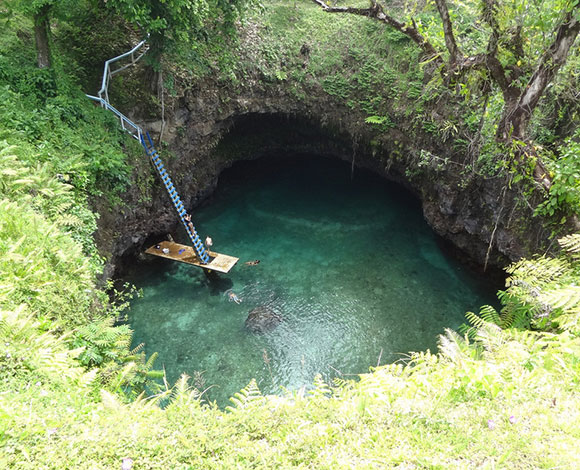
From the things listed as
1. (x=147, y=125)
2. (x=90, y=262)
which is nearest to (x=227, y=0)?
(x=147, y=125)

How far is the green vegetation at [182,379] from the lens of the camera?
3.40m

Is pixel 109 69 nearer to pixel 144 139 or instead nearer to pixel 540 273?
pixel 144 139

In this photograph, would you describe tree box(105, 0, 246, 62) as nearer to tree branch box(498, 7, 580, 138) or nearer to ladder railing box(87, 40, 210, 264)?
ladder railing box(87, 40, 210, 264)

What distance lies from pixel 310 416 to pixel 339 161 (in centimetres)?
1755

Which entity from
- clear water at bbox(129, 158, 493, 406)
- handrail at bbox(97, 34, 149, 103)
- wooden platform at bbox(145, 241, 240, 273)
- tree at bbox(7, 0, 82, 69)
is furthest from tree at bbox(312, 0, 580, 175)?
handrail at bbox(97, 34, 149, 103)

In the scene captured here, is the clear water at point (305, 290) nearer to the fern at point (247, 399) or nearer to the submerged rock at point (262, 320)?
the submerged rock at point (262, 320)

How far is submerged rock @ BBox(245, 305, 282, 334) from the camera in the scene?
1093cm

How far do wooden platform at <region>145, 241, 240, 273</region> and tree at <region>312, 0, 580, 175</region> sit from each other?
342 inches

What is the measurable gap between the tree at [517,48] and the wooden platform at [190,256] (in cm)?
869

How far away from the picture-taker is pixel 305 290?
495 inches

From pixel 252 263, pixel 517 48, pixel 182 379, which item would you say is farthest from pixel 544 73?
pixel 252 263

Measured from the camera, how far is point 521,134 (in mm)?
7426

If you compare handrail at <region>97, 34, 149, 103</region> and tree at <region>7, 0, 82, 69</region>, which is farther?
handrail at <region>97, 34, 149, 103</region>

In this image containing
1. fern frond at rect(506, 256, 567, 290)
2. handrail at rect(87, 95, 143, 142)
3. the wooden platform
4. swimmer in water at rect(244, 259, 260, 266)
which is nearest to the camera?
fern frond at rect(506, 256, 567, 290)
